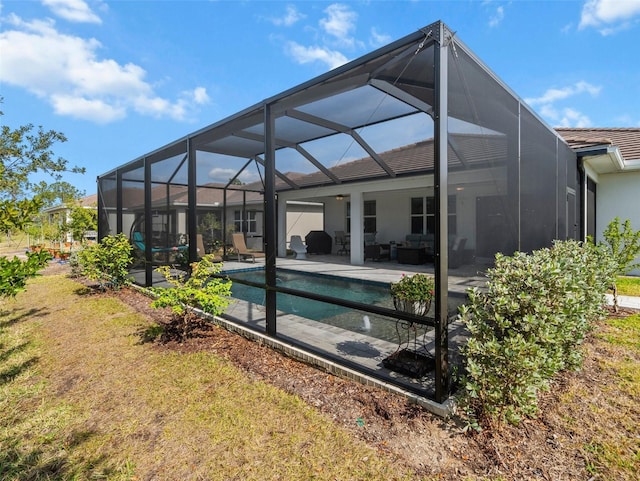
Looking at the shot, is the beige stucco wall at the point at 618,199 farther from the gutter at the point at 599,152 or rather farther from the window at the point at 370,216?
the window at the point at 370,216

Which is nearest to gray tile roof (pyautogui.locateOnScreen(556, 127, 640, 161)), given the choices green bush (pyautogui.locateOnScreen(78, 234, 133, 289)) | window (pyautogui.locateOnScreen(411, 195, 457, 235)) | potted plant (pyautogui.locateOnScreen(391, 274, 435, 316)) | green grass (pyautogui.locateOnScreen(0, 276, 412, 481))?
window (pyautogui.locateOnScreen(411, 195, 457, 235))

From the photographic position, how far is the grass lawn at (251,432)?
1.89 metres

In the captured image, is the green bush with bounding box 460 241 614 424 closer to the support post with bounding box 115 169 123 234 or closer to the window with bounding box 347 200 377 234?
the support post with bounding box 115 169 123 234

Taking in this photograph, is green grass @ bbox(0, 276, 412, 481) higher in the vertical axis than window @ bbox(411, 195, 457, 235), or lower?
lower

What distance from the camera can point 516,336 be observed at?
82.6 inches

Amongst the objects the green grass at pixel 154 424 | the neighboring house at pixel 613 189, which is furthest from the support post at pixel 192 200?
the neighboring house at pixel 613 189

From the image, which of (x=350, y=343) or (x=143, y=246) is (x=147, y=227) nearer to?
(x=143, y=246)

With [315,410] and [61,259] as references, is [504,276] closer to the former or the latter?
[315,410]

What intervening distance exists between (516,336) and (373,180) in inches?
318

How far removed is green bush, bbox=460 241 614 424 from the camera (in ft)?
6.75

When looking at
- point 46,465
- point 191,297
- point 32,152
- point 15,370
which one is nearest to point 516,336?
point 46,465

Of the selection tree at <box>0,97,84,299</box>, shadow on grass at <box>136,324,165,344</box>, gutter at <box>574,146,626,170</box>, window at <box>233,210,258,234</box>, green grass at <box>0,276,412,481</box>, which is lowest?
green grass at <box>0,276,412,481</box>

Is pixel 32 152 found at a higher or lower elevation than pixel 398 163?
higher

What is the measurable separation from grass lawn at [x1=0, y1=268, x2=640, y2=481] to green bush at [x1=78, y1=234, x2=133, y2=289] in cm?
361
